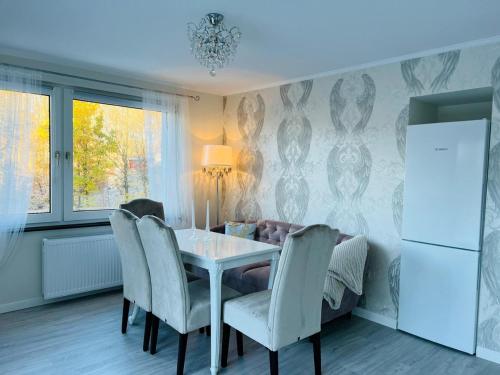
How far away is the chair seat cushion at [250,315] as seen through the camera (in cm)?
213

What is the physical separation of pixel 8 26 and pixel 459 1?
123 inches

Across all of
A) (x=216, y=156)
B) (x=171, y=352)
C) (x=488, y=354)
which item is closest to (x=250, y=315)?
(x=171, y=352)

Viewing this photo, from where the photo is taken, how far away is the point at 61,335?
2.87 metres

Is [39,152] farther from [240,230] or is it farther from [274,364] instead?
[274,364]

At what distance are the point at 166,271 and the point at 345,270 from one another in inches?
58.8

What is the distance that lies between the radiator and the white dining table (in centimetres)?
124

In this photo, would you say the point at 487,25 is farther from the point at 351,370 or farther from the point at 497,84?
the point at 351,370

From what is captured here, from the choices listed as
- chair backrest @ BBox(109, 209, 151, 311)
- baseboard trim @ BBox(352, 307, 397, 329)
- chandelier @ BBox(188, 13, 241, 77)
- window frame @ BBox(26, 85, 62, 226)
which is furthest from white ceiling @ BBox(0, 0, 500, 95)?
baseboard trim @ BBox(352, 307, 397, 329)

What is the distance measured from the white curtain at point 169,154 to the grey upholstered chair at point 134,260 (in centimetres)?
146

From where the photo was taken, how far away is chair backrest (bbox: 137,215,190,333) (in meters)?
2.23

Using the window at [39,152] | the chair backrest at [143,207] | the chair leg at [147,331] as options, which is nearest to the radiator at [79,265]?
the window at [39,152]

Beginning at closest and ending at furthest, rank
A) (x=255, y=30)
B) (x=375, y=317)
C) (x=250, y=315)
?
(x=250, y=315)
(x=255, y=30)
(x=375, y=317)

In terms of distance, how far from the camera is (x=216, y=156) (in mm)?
4332

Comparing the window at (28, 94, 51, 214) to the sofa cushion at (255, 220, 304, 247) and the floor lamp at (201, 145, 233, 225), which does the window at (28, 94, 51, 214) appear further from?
the sofa cushion at (255, 220, 304, 247)
